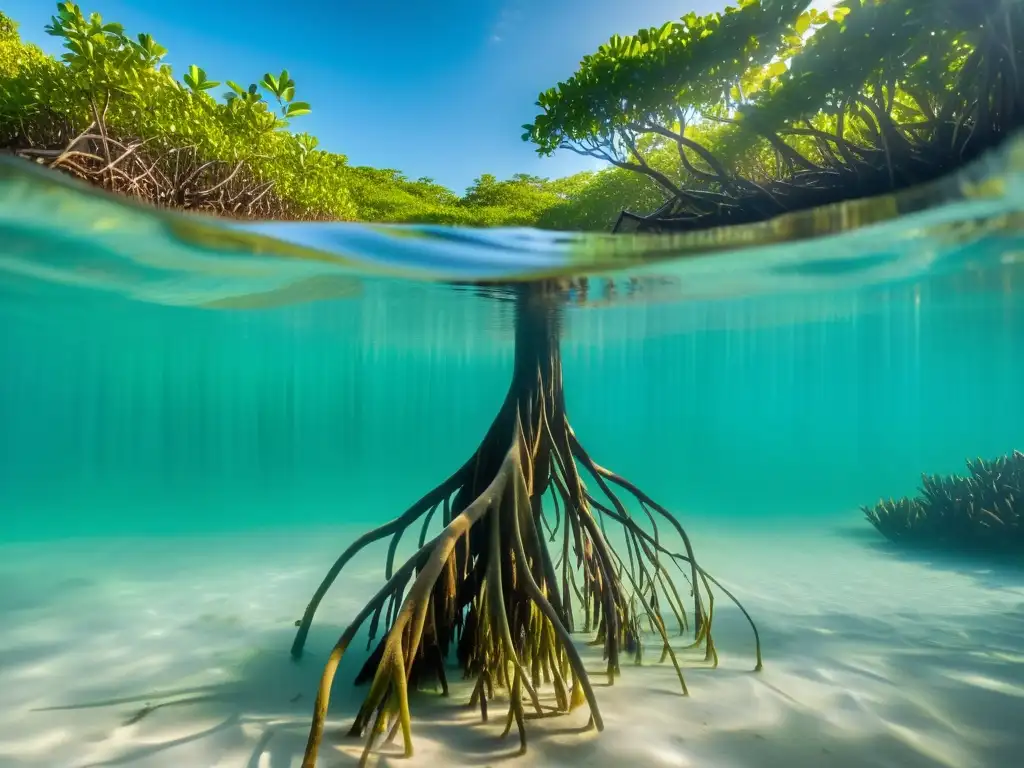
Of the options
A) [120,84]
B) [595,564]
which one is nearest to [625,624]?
[595,564]

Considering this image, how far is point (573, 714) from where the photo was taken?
12.2 feet

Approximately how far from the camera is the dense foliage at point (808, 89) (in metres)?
4.77

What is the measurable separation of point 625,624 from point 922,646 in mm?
3078

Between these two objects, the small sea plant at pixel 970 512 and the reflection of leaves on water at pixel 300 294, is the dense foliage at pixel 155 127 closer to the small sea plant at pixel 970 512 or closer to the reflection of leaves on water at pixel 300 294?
the reflection of leaves on water at pixel 300 294

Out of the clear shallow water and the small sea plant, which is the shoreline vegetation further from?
the small sea plant

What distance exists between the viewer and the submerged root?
332cm

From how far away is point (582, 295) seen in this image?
33.6 ft

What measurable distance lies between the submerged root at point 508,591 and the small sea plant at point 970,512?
850cm

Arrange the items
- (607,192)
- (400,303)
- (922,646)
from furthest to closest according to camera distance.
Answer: (400,303), (607,192), (922,646)

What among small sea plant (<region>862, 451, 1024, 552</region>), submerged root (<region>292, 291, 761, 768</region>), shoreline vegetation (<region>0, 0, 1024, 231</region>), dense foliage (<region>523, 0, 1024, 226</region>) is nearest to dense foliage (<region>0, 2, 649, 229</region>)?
shoreline vegetation (<region>0, 0, 1024, 231</region>)

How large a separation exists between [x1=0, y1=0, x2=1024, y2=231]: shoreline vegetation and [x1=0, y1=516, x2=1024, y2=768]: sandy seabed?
4516 mm

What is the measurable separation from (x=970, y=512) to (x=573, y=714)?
10.9 meters

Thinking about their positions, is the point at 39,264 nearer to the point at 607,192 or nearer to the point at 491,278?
the point at 491,278

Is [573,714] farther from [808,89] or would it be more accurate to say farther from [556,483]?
[808,89]
